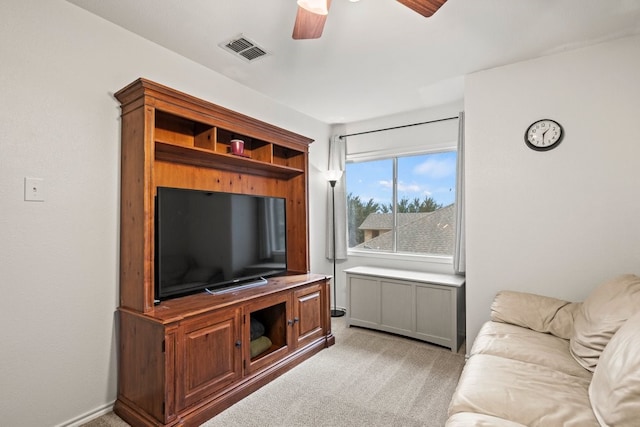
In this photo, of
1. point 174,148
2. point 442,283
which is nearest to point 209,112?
point 174,148

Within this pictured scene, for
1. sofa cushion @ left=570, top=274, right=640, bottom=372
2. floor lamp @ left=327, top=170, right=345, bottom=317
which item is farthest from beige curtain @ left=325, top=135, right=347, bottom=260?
sofa cushion @ left=570, top=274, right=640, bottom=372

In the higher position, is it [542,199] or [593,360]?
[542,199]

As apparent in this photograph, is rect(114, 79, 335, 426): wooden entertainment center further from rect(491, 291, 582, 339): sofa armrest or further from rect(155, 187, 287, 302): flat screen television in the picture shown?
rect(491, 291, 582, 339): sofa armrest

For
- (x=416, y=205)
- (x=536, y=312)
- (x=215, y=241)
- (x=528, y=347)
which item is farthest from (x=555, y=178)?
(x=215, y=241)

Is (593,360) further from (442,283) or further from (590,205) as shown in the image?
(442,283)

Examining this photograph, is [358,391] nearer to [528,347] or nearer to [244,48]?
[528,347]

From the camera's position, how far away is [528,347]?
6.45 ft

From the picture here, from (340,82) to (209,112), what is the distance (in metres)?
1.31

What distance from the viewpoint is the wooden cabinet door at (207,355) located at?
1966 mm

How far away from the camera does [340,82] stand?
10.0ft

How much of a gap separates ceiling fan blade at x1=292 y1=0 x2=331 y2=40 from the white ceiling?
0.33m

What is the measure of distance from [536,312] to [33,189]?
339cm

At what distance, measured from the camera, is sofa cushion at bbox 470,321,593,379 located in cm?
178

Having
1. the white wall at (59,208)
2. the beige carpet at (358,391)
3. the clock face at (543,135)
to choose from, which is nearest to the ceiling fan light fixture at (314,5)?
the white wall at (59,208)
